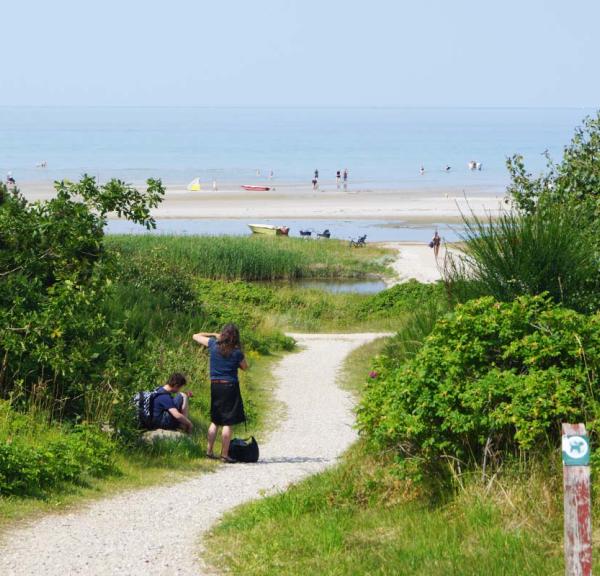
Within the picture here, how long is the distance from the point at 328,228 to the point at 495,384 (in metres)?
57.0

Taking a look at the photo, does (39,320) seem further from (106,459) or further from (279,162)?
(279,162)

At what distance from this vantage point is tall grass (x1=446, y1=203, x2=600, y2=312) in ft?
38.0

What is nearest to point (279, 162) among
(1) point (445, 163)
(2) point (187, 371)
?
(1) point (445, 163)

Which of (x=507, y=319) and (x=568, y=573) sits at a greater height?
(x=507, y=319)

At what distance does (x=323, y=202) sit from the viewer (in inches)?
3344

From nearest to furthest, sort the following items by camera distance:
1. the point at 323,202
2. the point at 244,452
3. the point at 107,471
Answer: the point at 107,471
the point at 244,452
the point at 323,202

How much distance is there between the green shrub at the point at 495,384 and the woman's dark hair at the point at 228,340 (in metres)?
3.32

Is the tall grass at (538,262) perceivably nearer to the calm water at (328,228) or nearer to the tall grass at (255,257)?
the tall grass at (255,257)

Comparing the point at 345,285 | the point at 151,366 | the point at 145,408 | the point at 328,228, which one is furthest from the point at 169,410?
the point at 328,228

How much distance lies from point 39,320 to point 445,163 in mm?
131572

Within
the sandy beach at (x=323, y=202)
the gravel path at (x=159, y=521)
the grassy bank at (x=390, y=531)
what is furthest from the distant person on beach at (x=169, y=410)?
the sandy beach at (x=323, y=202)

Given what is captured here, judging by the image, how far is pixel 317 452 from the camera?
14430 millimetres

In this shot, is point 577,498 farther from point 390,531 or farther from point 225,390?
point 225,390

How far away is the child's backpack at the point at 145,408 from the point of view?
13664mm
